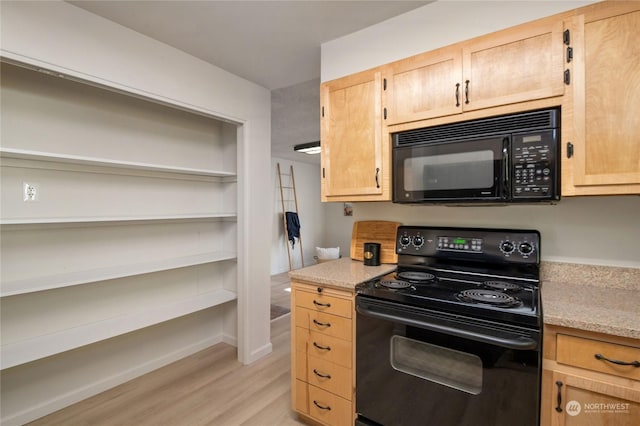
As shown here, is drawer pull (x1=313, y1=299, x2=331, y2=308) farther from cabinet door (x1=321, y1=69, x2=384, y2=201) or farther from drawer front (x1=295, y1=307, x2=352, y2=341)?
cabinet door (x1=321, y1=69, x2=384, y2=201)

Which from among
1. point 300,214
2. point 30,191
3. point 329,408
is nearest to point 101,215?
point 30,191

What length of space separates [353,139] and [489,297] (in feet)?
3.88

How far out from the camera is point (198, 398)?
2.13m

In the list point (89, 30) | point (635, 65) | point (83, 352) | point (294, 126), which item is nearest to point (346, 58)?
point (635, 65)

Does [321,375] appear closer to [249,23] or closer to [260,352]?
[260,352]

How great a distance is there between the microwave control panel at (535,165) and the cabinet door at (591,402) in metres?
0.76

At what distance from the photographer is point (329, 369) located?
1.68m

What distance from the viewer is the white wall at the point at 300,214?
6223mm

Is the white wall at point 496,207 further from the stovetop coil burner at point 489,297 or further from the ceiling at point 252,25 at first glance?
the stovetop coil burner at point 489,297

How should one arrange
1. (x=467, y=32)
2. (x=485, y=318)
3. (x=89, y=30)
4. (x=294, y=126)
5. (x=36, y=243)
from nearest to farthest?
(x=485, y=318) → (x=467, y=32) → (x=89, y=30) → (x=36, y=243) → (x=294, y=126)

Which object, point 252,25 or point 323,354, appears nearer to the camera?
point 323,354

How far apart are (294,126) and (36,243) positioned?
310 centimetres

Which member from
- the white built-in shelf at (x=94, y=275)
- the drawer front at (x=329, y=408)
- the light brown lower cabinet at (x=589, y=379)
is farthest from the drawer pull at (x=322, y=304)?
the white built-in shelf at (x=94, y=275)

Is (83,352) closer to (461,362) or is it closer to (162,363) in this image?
(162,363)
